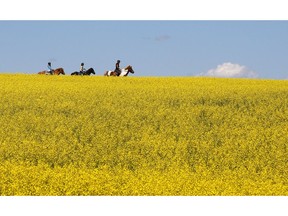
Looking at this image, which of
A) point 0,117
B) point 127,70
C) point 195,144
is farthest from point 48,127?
point 127,70

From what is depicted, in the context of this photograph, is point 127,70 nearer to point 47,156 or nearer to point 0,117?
point 0,117

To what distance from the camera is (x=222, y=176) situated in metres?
17.0

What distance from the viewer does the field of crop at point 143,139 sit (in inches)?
569

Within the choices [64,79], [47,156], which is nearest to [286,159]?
[47,156]

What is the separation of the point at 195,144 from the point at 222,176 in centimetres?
303

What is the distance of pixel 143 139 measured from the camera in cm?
2030

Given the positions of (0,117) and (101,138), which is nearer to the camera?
(101,138)

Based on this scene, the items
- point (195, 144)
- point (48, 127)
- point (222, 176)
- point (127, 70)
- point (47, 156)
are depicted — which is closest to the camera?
point (222, 176)

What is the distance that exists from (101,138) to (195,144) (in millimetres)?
2783

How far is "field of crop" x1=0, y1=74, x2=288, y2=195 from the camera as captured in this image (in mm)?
14461
